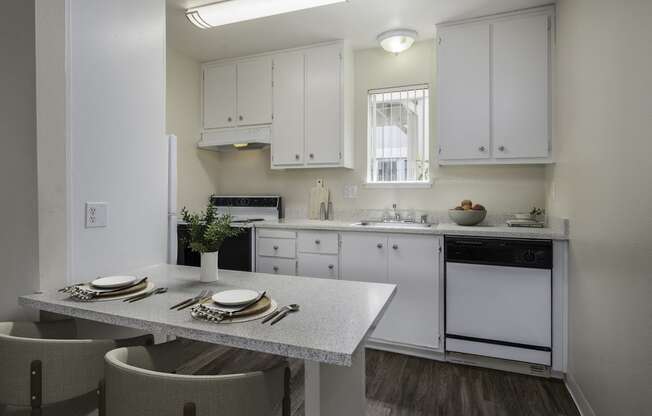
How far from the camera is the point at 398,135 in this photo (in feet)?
10.7

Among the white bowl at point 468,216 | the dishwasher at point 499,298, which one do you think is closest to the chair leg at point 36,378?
the dishwasher at point 499,298

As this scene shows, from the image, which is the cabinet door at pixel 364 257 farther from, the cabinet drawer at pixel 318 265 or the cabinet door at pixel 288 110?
the cabinet door at pixel 288 110

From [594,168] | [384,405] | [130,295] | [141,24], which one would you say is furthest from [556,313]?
[141,24]

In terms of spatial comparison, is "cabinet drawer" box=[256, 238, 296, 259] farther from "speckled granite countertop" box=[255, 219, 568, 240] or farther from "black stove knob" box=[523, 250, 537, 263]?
"black stove knob" box=[523, 250, 537, 263]

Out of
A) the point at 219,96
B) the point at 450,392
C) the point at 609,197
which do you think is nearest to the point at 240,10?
the point at 219,96

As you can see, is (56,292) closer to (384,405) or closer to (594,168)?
(384,405)

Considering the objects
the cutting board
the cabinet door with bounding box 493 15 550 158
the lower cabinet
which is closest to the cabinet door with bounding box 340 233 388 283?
the lower cabinet

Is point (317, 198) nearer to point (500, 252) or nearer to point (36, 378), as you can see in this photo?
point (500, 252)

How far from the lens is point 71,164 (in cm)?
149

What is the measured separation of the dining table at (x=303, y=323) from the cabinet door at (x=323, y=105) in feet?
6.13

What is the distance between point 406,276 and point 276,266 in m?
1.12

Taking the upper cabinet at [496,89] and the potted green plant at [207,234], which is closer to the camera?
the potted green plant at [207,234]

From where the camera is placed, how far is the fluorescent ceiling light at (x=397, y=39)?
9.39 ft

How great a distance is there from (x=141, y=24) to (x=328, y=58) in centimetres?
170
